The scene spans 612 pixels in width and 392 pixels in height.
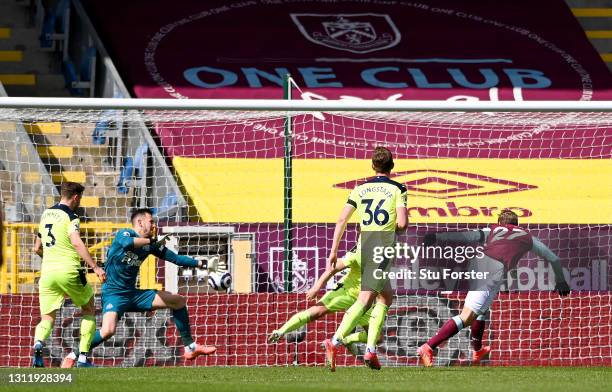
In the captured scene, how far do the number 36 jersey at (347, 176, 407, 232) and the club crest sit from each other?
1001 cm

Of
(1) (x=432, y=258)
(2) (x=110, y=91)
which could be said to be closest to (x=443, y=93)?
(2) (x=110, y=91)

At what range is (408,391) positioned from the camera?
7.91 meters

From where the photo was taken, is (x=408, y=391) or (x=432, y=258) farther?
(x=432, y=258)

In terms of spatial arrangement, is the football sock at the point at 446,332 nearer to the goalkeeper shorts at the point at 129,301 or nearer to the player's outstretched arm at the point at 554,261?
the player's outstretched arm at the point at 554,261

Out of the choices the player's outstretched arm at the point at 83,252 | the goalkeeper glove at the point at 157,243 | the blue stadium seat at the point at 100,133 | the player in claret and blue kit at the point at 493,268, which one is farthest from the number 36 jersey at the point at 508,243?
the blue stadium seat at the point at 100,133

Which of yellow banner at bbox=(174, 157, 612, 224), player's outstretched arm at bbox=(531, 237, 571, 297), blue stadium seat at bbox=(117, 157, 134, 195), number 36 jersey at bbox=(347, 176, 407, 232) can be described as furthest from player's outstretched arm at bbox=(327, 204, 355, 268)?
blue stadium seat at bbox=(117, 157, 134, 195)

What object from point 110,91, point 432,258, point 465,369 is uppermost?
point 110,91

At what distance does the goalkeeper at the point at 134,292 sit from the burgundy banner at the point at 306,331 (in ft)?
3.16

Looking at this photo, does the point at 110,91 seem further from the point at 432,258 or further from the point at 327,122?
the point at 432,258

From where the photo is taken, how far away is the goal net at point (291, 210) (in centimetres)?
1198

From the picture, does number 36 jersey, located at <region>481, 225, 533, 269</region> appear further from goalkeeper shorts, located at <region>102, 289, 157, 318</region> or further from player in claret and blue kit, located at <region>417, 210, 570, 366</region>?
goalkeeper shorts, located at <region>102, 289, 157, 318</region>

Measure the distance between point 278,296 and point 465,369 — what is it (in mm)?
1994

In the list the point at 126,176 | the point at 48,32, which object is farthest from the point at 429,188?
the point at 48,32

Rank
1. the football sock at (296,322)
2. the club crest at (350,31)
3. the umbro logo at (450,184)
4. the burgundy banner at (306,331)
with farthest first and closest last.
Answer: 1. the club crest at (350,31)
2. the umbro logo at (450,184)
3. the burgundy banner at (306,331)
4. the football sock at (296,322)
